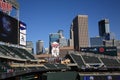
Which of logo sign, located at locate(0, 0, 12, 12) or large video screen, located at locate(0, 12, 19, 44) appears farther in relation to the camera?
logo sign, located at locate(0, 0, 12, 12)

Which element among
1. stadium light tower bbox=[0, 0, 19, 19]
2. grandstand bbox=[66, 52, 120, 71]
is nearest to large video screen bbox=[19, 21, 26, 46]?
stadium light tower bbox=[0, 0, 19, 19]

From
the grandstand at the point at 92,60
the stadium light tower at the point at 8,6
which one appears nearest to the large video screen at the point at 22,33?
the stadium light tower at the point at 8,6

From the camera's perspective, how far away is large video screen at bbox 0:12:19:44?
6754 centimetres

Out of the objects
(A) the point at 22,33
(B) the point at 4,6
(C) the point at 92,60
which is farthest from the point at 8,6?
(C) the point at 92,60

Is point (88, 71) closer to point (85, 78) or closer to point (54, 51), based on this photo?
point (85, 78)

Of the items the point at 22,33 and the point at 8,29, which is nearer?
the point at 8,29

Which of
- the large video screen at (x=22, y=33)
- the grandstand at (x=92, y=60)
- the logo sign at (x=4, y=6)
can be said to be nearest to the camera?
the logo sign at (x=4, y=6)

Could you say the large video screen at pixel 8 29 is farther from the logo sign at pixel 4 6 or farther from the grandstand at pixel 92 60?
the grandstand at pixel 92 60

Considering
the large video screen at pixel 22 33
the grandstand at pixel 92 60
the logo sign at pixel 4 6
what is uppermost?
the logo sign at pixel 4 6

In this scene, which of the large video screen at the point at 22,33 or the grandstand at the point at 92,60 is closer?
the large video screen at the point at 22,33

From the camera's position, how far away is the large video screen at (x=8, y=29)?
6754 centimetres

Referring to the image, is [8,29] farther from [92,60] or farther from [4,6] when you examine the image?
[92,60]

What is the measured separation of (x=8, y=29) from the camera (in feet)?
234

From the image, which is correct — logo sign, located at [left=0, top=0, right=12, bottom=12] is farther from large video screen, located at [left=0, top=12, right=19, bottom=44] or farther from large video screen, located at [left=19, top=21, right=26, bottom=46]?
large video screen, located at [left=19, top=21, right=26, bottom=46]
